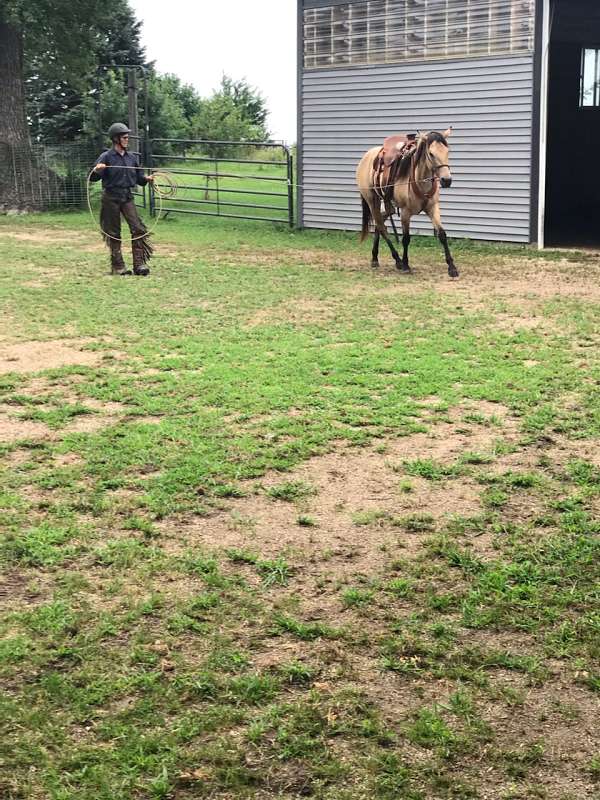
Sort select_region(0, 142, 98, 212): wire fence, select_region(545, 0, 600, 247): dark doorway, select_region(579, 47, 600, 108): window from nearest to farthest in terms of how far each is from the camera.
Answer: select_region(0, 142, 98, 212): wire fence
select_region(545, 0, 600, 247): dark doorway
select_region(579, 47, 600, 108): window

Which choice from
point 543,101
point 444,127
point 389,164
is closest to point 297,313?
point 389,164

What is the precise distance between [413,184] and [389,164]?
0.61 m

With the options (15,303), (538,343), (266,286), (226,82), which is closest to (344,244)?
(266,286)

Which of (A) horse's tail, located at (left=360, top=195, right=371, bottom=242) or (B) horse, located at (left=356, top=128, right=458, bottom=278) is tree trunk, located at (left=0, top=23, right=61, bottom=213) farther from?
(B) horse, located at (left=356, top=128, right=458, bottom=278)

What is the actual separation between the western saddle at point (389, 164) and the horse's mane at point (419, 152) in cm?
6

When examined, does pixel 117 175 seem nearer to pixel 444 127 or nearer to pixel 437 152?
pixel 437 152

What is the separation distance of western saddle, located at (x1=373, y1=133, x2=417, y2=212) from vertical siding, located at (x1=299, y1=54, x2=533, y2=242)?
108 inches

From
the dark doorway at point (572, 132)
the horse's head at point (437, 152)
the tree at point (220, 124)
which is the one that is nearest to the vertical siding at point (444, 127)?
the horse's head at point (437, 152)

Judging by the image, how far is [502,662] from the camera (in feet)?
10.4

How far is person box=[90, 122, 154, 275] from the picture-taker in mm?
11617

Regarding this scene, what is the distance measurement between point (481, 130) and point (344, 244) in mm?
2714

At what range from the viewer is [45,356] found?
304 inches

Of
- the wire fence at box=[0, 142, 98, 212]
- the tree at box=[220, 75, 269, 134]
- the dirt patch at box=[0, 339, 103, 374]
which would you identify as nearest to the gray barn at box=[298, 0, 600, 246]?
the wire fence at box=[0, 142, 98, 212]

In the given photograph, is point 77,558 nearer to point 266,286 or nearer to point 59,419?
point 59,419
